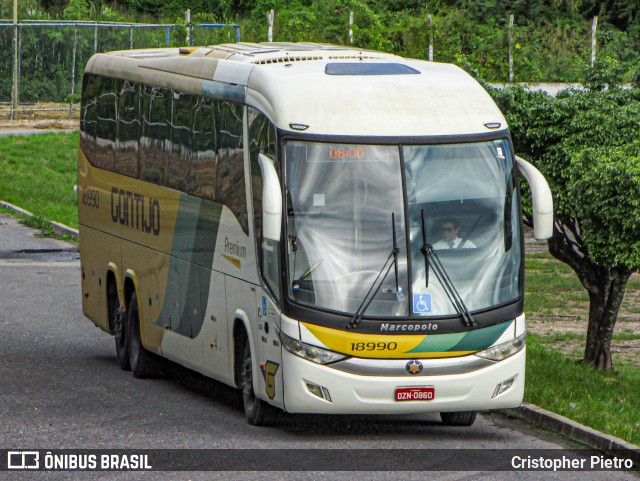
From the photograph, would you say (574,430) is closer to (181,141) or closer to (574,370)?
(574,370)

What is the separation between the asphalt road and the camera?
11422 mm

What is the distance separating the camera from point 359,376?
11.5 meters

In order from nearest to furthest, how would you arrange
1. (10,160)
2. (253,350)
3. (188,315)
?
(253,350) → (188,315) → (10,160)

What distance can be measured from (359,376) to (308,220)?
1.35 meters

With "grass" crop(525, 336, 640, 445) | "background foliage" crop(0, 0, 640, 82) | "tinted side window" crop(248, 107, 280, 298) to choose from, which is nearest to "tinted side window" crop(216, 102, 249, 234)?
"tinted side window" crop(248, 107, 280, 298)

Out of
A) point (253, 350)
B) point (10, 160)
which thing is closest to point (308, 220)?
point (253, 350)

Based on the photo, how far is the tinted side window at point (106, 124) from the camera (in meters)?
16.9

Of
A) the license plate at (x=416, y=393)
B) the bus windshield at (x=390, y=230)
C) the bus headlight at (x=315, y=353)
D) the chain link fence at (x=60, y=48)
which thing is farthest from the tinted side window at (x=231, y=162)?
the chain link fence at (x=60, y=48)

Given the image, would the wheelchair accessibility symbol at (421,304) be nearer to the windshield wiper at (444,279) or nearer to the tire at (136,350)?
the windshield wiper at (444,279)

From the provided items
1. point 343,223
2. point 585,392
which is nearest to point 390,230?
point 343,223

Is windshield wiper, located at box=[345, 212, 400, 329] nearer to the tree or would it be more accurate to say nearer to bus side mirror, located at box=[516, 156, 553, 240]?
bus side mirror, located at box=[516, 156, 553, 240]

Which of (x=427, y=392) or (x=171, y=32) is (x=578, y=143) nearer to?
(x=427, y=392)

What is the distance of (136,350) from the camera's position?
16.0 metres

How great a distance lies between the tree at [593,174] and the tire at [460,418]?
9.51 ft
